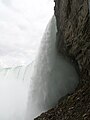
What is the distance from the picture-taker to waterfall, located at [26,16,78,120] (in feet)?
74.6

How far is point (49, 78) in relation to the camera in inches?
939

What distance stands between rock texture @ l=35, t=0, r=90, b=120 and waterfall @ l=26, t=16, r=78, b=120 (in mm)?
1299

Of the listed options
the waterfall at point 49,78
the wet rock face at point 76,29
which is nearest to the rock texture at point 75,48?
the wet rock face at point 76,29

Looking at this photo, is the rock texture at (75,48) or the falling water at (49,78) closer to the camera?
the rock texture at (75,48)

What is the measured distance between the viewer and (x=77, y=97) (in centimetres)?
1686

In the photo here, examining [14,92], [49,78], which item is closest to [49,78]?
[49,78]

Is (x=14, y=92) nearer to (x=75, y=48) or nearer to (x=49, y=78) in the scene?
(x=49, y=78)

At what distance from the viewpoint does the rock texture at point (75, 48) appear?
1527 cm

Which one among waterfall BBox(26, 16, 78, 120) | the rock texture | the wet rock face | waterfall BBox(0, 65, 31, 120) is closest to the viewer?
the rock texture

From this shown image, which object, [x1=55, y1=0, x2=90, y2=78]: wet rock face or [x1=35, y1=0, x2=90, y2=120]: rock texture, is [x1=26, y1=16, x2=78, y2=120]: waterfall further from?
[x1=55, y1=0, x2=90, y2=78]: wet rock face

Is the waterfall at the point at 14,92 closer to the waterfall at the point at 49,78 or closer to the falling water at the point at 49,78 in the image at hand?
the falling water at the point at 49,78

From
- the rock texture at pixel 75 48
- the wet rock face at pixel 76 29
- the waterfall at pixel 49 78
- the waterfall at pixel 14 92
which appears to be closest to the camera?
the rock texture at pixel 75 48

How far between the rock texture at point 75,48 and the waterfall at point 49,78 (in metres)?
1.30

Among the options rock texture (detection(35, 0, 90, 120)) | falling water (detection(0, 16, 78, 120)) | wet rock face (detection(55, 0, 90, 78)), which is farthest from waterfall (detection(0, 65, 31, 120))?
wet rock face (detection(55, 0, 90, 78))
